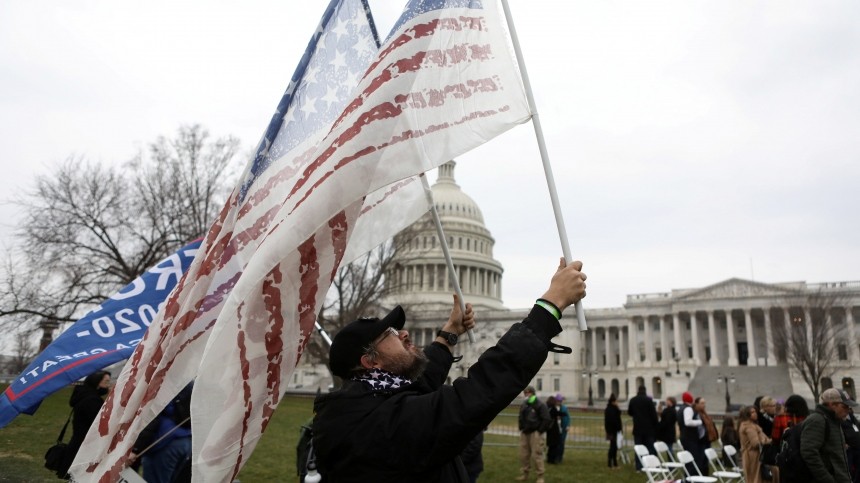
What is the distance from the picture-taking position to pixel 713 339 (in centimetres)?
7431

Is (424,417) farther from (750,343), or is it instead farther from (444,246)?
(750,343)

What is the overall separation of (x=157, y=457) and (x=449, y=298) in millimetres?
78122

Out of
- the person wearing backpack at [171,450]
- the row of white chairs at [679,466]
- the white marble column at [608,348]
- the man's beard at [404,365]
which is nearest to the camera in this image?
the man's beard at [404,365]

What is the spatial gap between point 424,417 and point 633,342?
84.4 m

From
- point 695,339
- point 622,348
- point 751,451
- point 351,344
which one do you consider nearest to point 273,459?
point 751,451

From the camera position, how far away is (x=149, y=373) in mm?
3551

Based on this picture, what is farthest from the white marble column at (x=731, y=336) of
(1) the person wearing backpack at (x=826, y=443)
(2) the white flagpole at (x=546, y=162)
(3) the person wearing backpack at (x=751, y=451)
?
(2) the white flagpole at (x=546, y=162)

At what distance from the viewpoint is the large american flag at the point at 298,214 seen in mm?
2770

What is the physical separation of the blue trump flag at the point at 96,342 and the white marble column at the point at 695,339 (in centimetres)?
7675

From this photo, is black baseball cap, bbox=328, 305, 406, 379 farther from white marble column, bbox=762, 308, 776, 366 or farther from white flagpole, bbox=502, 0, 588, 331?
white marble column, bbox=762, 308, 776, 366

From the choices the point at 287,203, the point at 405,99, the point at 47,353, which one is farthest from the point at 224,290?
the point at 47,353

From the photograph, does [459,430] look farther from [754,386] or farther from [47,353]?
[754,386]

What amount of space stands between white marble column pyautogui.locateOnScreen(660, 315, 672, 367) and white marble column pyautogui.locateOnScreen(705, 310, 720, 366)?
16.4 ft

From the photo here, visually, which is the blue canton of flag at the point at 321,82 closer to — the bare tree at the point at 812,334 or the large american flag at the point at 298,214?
the large american flag at the point at 298,214
